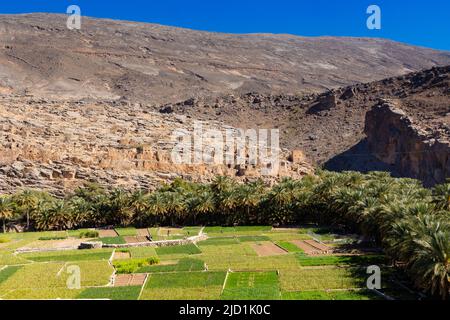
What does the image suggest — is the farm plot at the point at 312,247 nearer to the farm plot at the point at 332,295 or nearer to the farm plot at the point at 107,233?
the farm plot at the point at 332,295

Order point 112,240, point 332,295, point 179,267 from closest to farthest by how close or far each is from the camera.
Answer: point 332,295 < point 179,267 < point 112,240

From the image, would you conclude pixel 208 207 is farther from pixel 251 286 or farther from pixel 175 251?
pixel 251 286

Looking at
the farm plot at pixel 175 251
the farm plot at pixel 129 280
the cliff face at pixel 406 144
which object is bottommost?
the farm plot at pixel 129 280

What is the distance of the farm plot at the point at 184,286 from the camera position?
2410 centimetres

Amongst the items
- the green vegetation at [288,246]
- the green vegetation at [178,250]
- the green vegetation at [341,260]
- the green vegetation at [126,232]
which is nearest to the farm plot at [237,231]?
the green vegetation at [288,246]

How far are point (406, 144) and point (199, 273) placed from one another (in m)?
66.2

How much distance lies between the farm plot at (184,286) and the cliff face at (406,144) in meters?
51.2

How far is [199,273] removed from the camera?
29578 mm

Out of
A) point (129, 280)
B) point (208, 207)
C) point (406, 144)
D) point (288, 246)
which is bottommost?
point (129, 280)

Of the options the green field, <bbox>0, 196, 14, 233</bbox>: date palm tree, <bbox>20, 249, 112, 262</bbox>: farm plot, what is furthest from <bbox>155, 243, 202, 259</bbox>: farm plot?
<bbox>0, 196, 14, 233</bbox>: date palm tree

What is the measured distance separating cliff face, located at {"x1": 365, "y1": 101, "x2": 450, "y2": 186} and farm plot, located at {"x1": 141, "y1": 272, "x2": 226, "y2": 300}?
2016 inches

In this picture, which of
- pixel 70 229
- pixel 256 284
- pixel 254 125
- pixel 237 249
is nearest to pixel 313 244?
pixel 237 249

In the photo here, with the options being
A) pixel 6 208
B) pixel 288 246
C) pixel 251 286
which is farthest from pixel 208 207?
pixel 251 286
